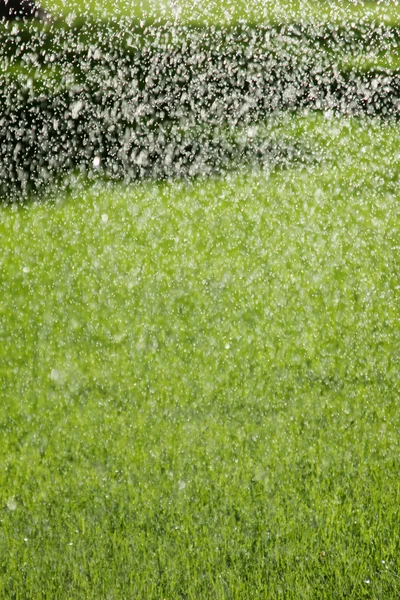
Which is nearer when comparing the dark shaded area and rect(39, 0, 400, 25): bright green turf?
the dark shaded area

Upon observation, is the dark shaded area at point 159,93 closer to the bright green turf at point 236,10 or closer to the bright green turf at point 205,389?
the bright green turf at point 236,10

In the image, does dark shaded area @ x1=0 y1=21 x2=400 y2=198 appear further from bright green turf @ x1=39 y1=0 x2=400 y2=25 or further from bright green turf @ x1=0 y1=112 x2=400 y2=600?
bright green turf @ x1=0 y1=112 x2=400 y2=600

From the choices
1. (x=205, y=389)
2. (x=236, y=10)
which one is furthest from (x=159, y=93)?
(x=205, y=389)

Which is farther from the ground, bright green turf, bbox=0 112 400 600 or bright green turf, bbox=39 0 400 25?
bright green turf, bbox=39 0 400 25

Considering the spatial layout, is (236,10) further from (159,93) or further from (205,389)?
(205,389)

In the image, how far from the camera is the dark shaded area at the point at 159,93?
539cm

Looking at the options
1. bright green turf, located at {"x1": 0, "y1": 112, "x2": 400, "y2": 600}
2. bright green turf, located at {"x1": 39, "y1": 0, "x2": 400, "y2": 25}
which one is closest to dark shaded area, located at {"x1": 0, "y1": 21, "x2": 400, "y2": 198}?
bright green turf, located at {"x1": 39, "y1": 0, "x2": 400, "y2": 25}

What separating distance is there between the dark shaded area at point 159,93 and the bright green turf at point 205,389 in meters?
0.61

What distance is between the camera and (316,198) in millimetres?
4637

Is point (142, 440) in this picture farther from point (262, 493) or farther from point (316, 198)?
point (316, 198)

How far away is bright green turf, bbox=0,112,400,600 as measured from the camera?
219 cm

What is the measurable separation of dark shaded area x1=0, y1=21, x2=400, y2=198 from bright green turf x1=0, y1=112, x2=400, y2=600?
61cm

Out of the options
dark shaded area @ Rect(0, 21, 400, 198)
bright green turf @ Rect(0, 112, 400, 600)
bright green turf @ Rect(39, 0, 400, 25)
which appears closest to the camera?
bright green turf @ Rect(0, 112, 400, 600)

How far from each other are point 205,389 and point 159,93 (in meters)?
4.00
